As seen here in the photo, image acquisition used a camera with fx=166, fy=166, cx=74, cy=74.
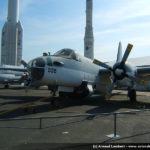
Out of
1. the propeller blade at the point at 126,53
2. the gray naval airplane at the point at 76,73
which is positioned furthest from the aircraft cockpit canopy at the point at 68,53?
the propeller blade at the point at 126,53

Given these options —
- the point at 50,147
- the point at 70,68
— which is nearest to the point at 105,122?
the point at 50,147

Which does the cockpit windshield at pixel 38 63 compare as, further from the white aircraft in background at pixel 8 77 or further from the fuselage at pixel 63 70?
the white aircraft in background at pixel 8 77

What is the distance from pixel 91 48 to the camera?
52.2m

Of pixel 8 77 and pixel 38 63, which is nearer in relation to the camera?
pixel 38 63

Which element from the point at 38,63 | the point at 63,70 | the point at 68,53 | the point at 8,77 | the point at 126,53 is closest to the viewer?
the point at 38,63

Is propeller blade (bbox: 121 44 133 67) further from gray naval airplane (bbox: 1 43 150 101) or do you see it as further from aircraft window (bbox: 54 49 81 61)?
aircraft window (bbox: 54 49 81 61)

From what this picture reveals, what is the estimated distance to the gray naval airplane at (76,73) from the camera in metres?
10.6

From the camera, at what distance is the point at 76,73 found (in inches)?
510

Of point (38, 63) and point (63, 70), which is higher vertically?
point (38, 63)

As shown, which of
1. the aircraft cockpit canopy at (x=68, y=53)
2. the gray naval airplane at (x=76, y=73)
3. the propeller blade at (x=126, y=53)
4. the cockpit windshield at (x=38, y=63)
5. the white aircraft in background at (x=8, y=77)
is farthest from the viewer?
the white aircraft in background at (x=8, y=77)

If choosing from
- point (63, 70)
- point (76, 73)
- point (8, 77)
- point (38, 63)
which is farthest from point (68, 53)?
point (8, 77)

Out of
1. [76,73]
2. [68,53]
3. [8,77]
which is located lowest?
[8,77]

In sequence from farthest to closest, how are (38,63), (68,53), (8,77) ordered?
(8,77)
(68,53)
(38,63)

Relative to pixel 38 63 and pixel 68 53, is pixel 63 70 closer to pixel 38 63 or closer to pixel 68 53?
pixel 68 53
